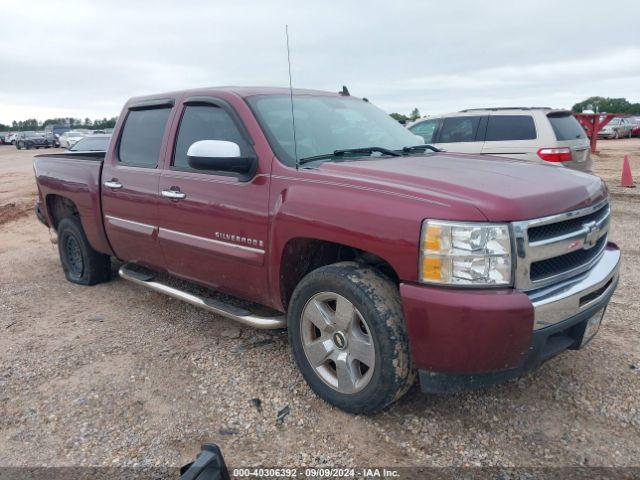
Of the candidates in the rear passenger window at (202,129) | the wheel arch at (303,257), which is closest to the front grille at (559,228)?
the wheel arch at (303,257)

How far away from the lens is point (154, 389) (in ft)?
10.8

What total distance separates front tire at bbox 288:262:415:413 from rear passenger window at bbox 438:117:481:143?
685 cm

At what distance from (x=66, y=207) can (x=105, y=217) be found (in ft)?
3.61

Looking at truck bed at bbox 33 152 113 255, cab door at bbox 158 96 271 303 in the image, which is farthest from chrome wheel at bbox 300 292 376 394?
truck bed at bbox 33 152 113 255

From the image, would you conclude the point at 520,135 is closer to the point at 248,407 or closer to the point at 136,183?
A: the point at 136,183

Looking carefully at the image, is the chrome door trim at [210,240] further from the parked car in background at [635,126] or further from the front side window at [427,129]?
the parked car in background at [635,126]

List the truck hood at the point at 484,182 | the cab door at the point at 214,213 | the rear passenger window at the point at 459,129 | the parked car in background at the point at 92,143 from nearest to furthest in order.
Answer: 1. the truck hood at the point at 484,182
2. the cab door at the point at 214,213
3. the rear passenger window at the point at 459,129
4. the parked car in background at the point at 92,143

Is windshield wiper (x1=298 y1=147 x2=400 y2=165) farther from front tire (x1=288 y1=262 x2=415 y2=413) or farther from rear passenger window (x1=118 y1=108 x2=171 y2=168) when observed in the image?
rear passenger window (x1=118 y1=108 x2=171 y2=168)

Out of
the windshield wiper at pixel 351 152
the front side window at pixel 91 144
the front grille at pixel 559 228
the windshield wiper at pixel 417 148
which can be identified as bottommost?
the front grille at pixel 559 228

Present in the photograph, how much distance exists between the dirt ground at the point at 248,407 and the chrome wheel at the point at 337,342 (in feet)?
0.70

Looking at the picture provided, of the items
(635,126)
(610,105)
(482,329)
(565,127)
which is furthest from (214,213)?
(610,105)

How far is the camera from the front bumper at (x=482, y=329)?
2381 mm

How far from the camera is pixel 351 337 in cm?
283

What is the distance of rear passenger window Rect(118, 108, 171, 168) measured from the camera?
4207mm
